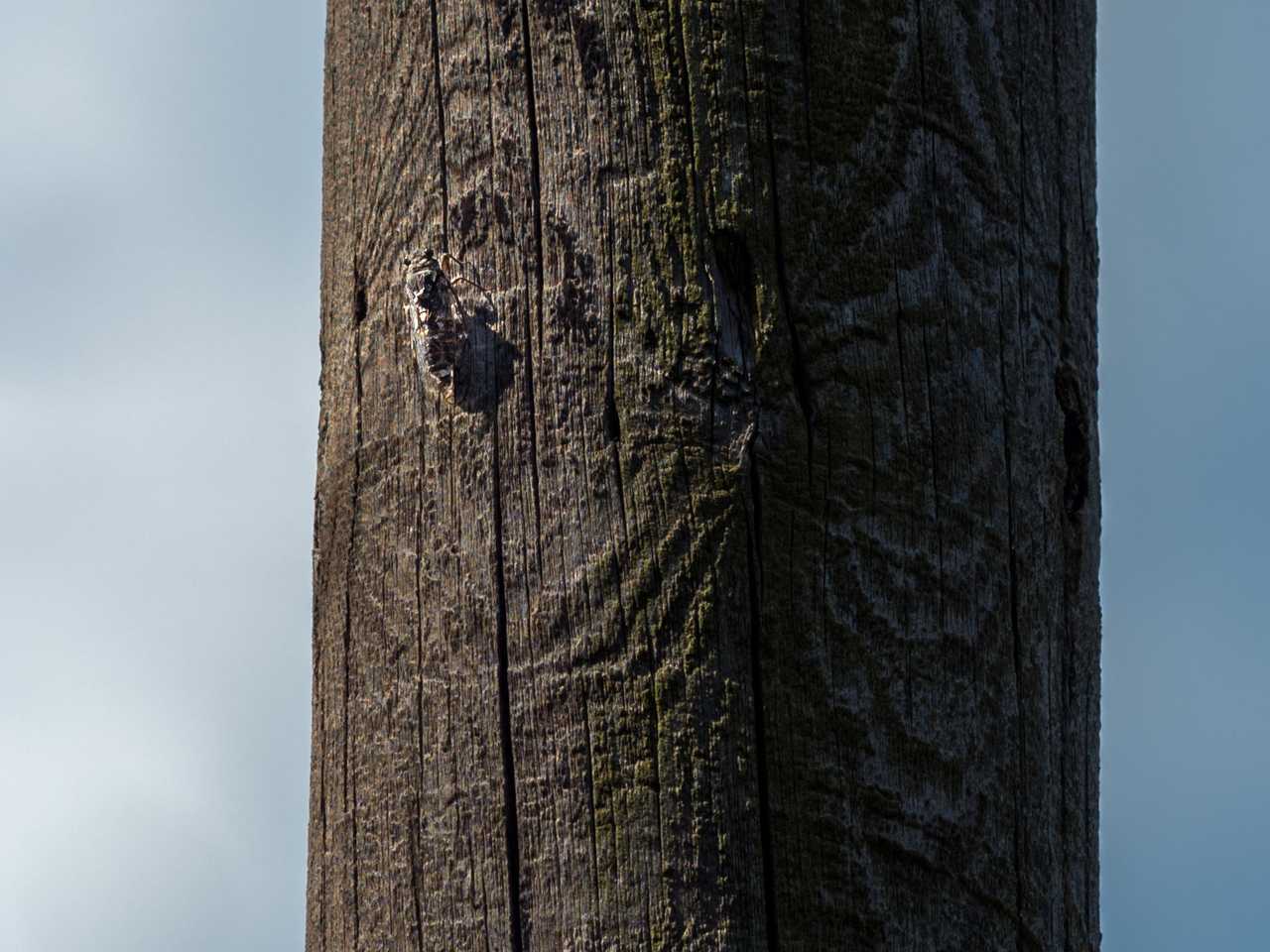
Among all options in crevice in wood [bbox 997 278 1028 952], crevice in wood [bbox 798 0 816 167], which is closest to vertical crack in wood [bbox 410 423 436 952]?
crevice in wood [bbox 798 0 816 167]

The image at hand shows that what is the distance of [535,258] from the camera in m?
1.43

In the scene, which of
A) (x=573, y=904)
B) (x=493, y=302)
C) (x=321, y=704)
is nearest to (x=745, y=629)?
(x=573, y=904)

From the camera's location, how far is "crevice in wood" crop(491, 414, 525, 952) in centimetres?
135

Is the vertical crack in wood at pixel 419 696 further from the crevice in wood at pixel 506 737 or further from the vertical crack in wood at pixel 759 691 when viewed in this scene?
the vertical crack in wood at pixel 759 691

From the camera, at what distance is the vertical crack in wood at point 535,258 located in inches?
55.0

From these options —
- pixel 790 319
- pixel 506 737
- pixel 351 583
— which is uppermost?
pixel 790 319

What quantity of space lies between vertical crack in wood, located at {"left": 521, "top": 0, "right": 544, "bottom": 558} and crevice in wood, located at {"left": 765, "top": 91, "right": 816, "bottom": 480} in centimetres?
→ 28

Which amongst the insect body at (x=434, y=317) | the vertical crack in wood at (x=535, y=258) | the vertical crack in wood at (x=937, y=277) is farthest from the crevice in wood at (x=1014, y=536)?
the insect body at (x=434, y=317)

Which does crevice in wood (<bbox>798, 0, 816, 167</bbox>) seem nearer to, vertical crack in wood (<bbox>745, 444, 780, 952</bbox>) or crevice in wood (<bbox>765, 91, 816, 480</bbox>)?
crevice in wood (<bbox>765, 91, 816, 480</bbox>)

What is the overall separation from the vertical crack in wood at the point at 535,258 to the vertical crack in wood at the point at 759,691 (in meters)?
0.25

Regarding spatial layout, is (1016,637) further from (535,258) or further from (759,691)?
(535,258)

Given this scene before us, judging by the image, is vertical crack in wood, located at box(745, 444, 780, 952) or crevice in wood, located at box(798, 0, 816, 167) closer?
vertical crack in wood, located at box(745, 444, 780, 952)

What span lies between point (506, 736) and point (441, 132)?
0.75 meters

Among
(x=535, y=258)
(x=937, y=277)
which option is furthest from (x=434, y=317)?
(x=937, y=277)
